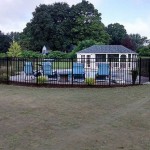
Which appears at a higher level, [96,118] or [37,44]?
[37,44]

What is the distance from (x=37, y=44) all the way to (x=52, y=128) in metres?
76.4

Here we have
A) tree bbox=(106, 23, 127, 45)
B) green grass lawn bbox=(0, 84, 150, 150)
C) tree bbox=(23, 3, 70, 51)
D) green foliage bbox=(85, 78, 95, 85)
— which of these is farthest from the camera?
tree bbox=(106, 23, 127, 45)

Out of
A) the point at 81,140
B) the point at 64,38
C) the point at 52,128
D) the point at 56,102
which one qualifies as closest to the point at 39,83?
the point at 56,102

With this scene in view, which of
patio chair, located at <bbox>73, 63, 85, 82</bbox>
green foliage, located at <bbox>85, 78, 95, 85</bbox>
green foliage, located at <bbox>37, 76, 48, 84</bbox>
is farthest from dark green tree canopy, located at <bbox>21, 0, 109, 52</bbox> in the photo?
green foliage, located at <bbox>85, 78, 95, 85</bbox>

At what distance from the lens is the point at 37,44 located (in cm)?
8494

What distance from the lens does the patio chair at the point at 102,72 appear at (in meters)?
22.0

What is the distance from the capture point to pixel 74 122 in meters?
10.1

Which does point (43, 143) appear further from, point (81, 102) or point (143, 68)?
point (143, 68)

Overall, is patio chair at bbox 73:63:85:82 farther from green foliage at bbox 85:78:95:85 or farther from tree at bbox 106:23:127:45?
tree at bbox 106:23:127:45

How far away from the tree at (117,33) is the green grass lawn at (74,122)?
80.3 meters

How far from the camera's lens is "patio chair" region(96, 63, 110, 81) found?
22041 millimetres

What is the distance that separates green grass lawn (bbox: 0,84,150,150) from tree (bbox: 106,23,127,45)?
8028 centimetres

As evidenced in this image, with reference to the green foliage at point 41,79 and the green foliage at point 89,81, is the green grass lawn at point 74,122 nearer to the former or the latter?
the green foliage at point 89,81

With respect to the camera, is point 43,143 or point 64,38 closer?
point 43,143
